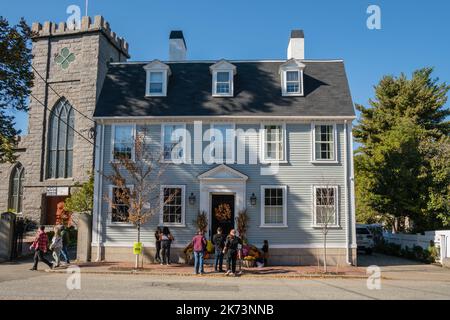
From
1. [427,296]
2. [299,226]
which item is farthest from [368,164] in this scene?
[427,296]

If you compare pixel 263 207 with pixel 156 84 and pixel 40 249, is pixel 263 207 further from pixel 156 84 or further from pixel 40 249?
pixel 40 249

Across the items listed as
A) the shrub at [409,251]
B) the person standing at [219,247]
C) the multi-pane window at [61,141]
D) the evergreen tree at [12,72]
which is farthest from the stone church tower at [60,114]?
the shrub at [409,251]

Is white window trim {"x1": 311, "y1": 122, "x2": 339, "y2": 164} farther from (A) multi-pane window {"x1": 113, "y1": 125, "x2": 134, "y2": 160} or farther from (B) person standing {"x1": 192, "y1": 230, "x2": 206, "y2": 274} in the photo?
(A) multi-pane window {"x1": 113, "y1": 125, "x2": 134, "y2": 160}

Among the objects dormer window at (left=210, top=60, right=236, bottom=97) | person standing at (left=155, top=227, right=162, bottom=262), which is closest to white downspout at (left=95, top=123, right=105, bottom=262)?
person standing at (left=155, top=227, right=162, bottom=262)

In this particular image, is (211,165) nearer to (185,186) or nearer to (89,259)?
(185,186)

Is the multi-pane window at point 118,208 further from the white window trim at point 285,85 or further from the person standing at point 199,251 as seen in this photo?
the white window trim at point 285,85

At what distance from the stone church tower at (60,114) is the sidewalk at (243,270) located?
654 inches

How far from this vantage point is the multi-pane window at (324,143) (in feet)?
68.6

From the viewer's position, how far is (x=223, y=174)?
20578mm

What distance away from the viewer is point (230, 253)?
16.7 metres

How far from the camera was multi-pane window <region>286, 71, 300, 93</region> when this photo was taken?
22.0 m

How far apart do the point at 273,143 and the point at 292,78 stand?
11.8ft

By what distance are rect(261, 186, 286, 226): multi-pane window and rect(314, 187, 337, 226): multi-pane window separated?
1488 mm
